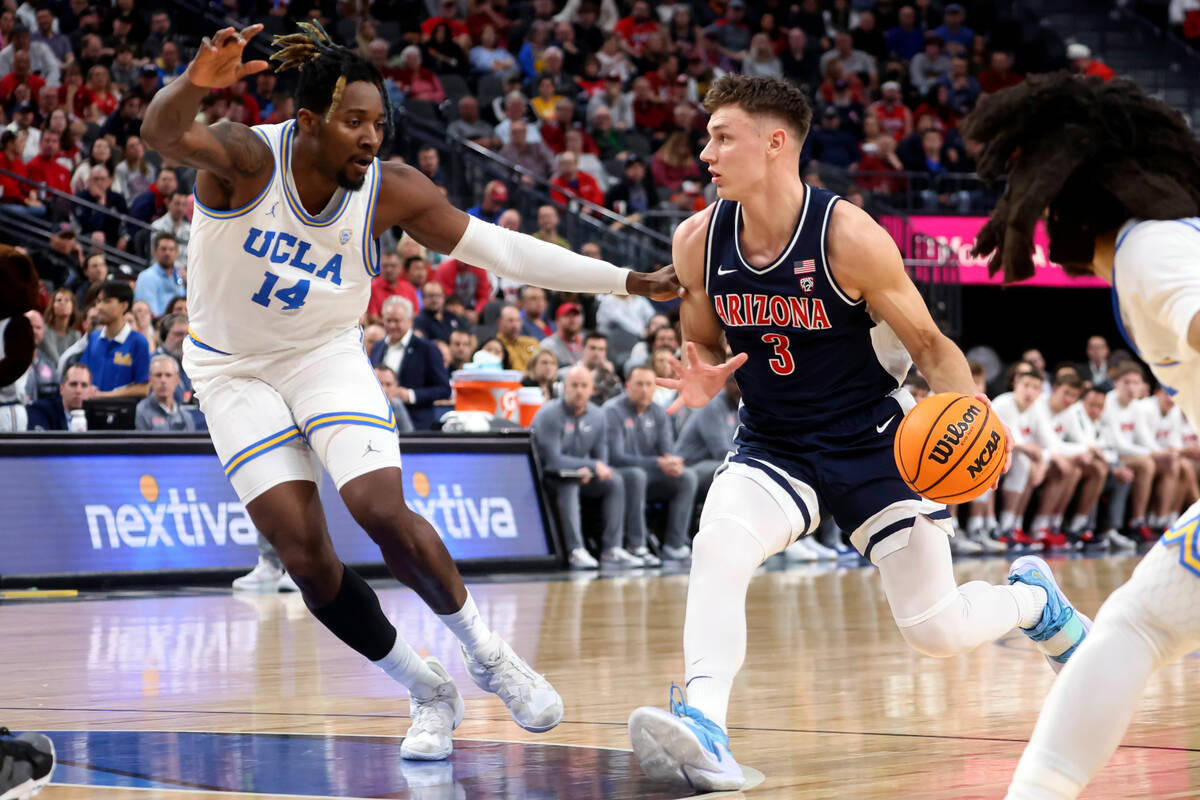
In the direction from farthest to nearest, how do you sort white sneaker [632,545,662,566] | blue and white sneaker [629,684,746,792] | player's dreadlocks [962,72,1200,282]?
white sneaker [632,545,662,566], blue and white sneaker [629,684,746,792], player's dreadlocks [962,72,1200,282]

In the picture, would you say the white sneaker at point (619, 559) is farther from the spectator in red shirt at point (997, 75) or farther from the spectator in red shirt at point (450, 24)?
the spectator in red shirt at point (997, 75)

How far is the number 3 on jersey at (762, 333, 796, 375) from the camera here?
431 cm

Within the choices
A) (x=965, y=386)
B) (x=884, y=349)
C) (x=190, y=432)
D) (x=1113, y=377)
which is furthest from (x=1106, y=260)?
(x=1113, y=377)

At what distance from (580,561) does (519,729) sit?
6648 millimetres

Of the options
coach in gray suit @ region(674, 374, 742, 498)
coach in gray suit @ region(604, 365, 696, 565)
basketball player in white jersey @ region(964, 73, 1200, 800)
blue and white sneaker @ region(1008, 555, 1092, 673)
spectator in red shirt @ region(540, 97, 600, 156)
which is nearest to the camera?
basketball player in white jersey @ region(964, 73, 1200, 800)

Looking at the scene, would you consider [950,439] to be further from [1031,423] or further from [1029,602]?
[1031,423]

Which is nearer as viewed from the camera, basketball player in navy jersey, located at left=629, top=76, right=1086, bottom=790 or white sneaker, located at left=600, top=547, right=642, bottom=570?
basketball player in navy jersey, located at left=629, top=76, right=1086, bottom=790

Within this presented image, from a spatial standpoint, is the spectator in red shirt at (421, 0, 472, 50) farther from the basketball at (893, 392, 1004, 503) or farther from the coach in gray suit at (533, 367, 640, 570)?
the basketball at (893, 392, 1004, 503)

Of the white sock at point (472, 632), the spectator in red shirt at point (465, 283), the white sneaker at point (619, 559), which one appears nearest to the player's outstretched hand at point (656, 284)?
the white sock at point (472, 632)

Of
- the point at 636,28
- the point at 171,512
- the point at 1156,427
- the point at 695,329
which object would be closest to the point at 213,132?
the point at 695,329

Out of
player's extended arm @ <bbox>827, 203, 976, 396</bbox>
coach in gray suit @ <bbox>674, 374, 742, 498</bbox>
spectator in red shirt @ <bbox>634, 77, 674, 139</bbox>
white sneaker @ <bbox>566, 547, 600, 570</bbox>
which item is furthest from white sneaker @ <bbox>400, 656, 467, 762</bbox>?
spectator in red shirt @ <bbox>634, 77, 674, 139</bbox>

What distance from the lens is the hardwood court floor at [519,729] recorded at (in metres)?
3.88

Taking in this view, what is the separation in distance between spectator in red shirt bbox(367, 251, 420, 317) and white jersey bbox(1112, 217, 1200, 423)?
10190 millimetres

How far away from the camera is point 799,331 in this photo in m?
4.29
